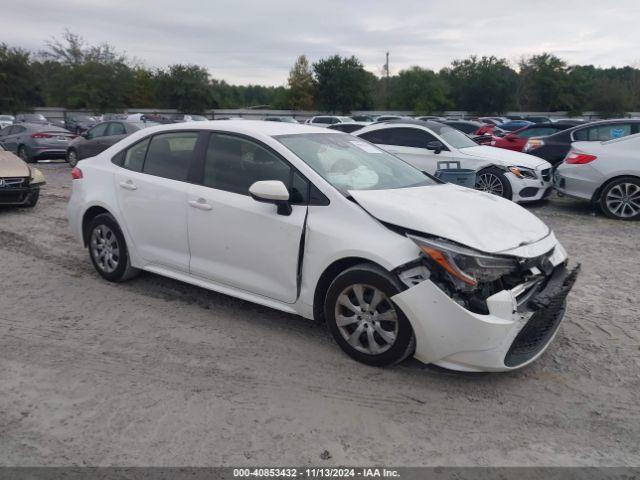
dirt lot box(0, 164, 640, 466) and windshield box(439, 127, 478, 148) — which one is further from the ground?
windshield box(439, 127, 478, 148)

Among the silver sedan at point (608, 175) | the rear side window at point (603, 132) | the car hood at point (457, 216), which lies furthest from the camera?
the rear side window at point (603, 132)

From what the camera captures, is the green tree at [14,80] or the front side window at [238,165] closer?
the front side window at [238,165]

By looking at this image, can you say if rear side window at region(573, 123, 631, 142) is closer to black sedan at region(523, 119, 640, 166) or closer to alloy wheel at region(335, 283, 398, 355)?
black sedan at region(523, 119, 640, 166)

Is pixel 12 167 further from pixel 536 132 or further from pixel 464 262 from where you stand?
pixel 536 132

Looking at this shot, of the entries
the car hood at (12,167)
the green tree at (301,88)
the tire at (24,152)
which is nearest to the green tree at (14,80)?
the green tree at (301,88)

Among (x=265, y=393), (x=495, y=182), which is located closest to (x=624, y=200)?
(x=495, y=182)

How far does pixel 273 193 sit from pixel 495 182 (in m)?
6.97

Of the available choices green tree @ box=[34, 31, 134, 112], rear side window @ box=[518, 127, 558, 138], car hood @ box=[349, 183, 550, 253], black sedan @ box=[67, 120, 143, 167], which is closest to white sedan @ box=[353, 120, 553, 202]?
rear side window @ box=[518, 127, 558, 138]

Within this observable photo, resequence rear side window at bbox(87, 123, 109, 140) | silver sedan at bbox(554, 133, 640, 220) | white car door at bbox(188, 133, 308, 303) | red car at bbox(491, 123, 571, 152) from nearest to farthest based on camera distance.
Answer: white car door at bbox(188, 133, 308, 303) < silver sedan at bbox(554, 133, 640, 220) < red car at bbox(491, 123, 571, 152) < rear side window at bbox(87, 123, 109, 140)

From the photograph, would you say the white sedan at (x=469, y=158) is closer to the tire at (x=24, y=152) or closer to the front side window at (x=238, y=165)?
the front side window at (x=238, y=165)

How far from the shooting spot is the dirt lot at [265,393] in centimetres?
291

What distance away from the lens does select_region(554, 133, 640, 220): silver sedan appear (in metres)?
8.79

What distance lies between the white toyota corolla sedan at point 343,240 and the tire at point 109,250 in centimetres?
3

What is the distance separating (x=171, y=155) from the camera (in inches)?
195
